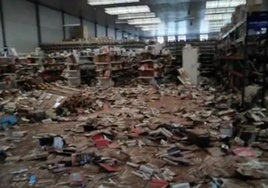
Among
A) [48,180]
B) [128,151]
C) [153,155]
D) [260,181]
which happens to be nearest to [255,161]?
[260,181]

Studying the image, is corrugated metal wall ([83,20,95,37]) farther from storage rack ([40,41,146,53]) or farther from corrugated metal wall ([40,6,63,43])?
storage rack ([40,41,146,53])

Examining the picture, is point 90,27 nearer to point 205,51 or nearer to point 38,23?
point 38,23

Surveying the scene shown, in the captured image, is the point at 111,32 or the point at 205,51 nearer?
the point at 205,51

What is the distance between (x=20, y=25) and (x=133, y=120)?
12.6 metres

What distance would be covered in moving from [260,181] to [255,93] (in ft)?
12.4

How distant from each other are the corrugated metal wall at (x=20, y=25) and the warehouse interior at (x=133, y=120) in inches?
3.5

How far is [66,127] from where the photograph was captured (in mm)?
6301

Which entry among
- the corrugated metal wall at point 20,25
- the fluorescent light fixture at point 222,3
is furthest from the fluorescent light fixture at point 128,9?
the corrugated metal wall at point 20,25

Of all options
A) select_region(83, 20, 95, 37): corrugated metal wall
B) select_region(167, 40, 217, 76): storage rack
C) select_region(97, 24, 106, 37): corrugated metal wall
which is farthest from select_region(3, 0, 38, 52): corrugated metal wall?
select_region(97, 24, 106, 37): corrugated metal wall

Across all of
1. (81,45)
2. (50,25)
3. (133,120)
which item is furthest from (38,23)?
(133,120)

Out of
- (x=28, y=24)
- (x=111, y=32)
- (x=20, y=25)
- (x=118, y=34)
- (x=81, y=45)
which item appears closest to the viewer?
(x=20, y=25)

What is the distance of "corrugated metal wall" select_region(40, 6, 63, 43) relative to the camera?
18.7m

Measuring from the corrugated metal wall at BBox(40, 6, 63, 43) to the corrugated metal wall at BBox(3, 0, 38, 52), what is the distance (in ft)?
2.87

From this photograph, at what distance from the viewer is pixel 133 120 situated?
6.68 m
